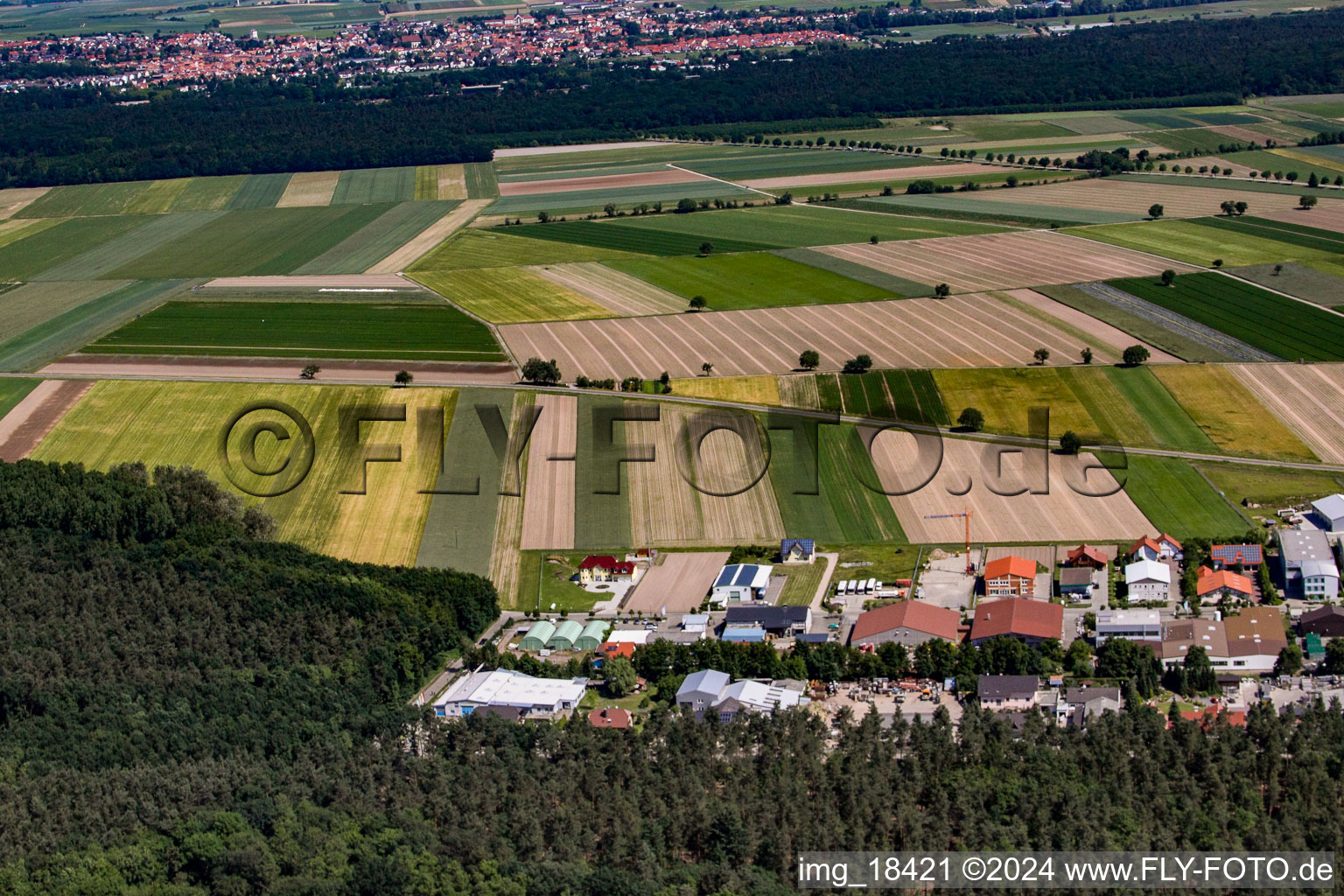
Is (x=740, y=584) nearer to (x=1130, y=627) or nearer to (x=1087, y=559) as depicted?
(x=1087, y=559)

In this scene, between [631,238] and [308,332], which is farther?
[631,238]

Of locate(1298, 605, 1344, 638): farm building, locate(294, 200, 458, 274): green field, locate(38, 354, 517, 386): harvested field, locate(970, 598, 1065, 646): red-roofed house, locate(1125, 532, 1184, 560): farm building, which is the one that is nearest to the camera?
locate(1298, 605, 1344, 638): farm building

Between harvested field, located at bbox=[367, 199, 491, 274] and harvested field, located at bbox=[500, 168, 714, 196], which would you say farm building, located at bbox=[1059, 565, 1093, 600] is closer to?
harvested field, located at bbox=[367, 199, 491, 274]

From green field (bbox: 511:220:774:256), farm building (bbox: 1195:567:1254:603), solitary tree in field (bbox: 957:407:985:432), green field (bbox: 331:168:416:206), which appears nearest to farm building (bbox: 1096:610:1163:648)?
farm building (bbox: 1195:567:1254:603)

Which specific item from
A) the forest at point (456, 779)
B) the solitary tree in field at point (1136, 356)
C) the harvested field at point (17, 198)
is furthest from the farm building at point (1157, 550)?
the harvested field at point (17, 198)

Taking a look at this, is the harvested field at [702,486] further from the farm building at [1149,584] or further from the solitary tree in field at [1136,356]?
the solitary tree in field at [1136,356]

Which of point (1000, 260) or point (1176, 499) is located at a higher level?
Result: point (1000, 260)

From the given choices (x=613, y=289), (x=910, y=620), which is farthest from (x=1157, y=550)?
(x=613, y=289)
